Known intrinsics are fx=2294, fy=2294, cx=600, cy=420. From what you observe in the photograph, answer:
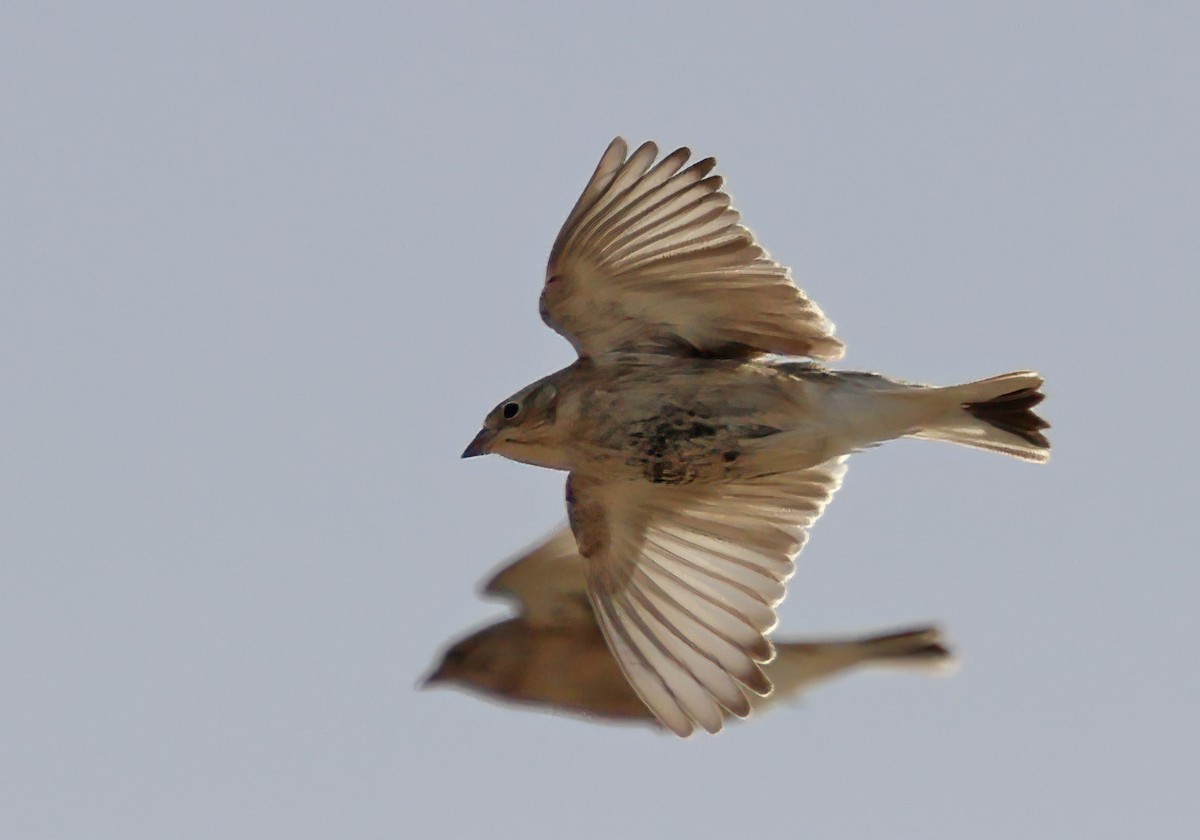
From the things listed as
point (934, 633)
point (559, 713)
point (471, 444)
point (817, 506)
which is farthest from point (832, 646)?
point (471, 444)

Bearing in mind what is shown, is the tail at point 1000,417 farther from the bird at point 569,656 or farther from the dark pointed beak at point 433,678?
the dark pointed beak at point 433,678

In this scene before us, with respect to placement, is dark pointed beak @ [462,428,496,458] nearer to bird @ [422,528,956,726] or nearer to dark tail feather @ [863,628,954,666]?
bird @ [422,528,956,726]

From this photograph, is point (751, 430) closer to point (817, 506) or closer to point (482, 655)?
point (817, 506)

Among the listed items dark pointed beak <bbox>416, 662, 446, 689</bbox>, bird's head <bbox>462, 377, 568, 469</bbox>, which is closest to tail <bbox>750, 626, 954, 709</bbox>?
dark pointed beak <bbox>416, 662, 446, 689</bbox>

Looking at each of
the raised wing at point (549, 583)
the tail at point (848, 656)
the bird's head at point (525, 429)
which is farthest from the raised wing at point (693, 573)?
the tail at point (848, 656)

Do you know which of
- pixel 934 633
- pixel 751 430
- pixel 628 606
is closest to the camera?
pixel 751 430
